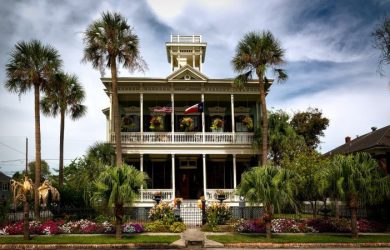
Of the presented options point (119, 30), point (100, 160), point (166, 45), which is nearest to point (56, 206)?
point (100, 160)

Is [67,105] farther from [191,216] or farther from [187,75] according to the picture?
[191,216]

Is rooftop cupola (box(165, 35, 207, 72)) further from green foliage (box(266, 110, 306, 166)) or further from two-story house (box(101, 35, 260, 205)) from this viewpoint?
green foliage (box(266, 110, 306, 166))

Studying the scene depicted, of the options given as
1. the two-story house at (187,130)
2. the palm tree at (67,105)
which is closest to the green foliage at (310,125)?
the two-story house at (187,130)

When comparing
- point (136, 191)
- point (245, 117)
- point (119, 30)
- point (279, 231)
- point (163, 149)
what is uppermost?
point (119, 30)

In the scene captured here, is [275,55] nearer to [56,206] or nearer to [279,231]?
[279,231]

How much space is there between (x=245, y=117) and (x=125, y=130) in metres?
9.20

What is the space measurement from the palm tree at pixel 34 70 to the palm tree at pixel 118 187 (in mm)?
6361

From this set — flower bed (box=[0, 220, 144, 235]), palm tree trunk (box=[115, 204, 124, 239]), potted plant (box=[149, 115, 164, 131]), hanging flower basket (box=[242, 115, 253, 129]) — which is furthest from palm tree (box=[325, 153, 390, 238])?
potted plant (box=[149, 115, 164, 131])

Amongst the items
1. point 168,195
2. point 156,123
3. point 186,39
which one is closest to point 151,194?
point 168,195

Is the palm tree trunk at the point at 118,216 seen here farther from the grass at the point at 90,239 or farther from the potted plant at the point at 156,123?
the potted plant at the point at 156,123

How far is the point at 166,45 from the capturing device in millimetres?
35344

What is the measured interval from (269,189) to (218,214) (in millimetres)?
4952

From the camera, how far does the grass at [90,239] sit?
55.9 feet

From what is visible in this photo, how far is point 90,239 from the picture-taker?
17.8 meters
